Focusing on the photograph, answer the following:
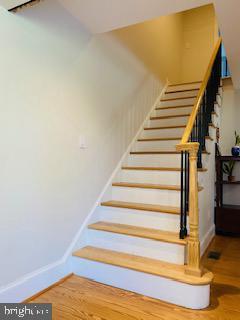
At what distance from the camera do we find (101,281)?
7.06ft

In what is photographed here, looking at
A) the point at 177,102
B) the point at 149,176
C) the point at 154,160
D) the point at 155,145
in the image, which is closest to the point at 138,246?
the point at 149,176

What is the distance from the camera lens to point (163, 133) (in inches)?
148

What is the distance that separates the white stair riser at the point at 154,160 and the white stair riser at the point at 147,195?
1.82 feet

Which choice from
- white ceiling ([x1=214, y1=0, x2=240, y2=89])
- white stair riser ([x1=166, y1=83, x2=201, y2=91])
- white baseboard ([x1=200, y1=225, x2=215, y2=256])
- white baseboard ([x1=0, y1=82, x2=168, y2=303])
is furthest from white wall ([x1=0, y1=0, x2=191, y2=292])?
white stair riser ([x1=166, y1=83, x2=201, y2=91])

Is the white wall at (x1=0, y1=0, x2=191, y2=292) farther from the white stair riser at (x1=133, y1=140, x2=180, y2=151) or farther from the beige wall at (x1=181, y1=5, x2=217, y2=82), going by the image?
the beige wall at (x1=181, y1=5, x2=217, y2=82)

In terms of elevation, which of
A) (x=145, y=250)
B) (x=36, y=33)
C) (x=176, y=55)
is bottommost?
(x=145, y=250)

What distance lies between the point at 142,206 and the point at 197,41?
4.79m

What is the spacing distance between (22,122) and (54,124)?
1.07 feet

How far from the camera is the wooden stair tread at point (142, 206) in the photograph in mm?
2405

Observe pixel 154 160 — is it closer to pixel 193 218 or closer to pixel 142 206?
pixel 142 206

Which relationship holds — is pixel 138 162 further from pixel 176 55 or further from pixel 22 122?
pixel 176 55

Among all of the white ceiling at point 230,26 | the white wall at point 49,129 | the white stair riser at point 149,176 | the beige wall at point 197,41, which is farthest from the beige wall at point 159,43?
the white stair riser at point 149,176

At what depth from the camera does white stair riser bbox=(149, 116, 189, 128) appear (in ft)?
12.6

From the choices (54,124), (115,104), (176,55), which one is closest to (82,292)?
(54,124)
